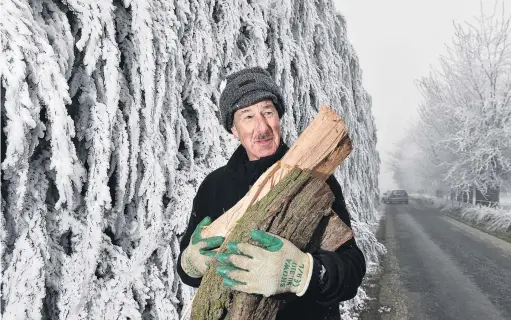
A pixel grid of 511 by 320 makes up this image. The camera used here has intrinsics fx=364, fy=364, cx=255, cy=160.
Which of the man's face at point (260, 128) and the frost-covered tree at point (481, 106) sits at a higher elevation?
the frost-covered tree at point (481, 106)

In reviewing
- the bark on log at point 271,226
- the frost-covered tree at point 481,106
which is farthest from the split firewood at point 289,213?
the frost-covered tree at point 481,106

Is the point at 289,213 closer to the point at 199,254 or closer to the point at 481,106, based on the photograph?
the point at 199,254

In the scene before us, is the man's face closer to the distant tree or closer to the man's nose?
the man's nose

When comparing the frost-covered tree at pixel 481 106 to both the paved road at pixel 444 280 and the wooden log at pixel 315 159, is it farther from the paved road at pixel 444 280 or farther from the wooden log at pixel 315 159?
the wooden log at pixel 315 159

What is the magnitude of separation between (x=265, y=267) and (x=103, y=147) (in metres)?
1.12

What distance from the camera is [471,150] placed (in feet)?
58.3

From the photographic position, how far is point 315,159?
151cm

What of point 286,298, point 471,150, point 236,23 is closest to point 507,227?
point 471,150

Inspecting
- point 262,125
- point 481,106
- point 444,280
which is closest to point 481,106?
point 481,106

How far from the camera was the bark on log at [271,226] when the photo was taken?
1324 mm

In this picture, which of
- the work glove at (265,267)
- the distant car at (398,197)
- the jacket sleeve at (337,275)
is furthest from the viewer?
the distant car at (398,197)

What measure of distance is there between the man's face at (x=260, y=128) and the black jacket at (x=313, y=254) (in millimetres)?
51

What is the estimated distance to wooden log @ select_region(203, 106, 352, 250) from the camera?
150 centimetres

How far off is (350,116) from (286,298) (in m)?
8.01
